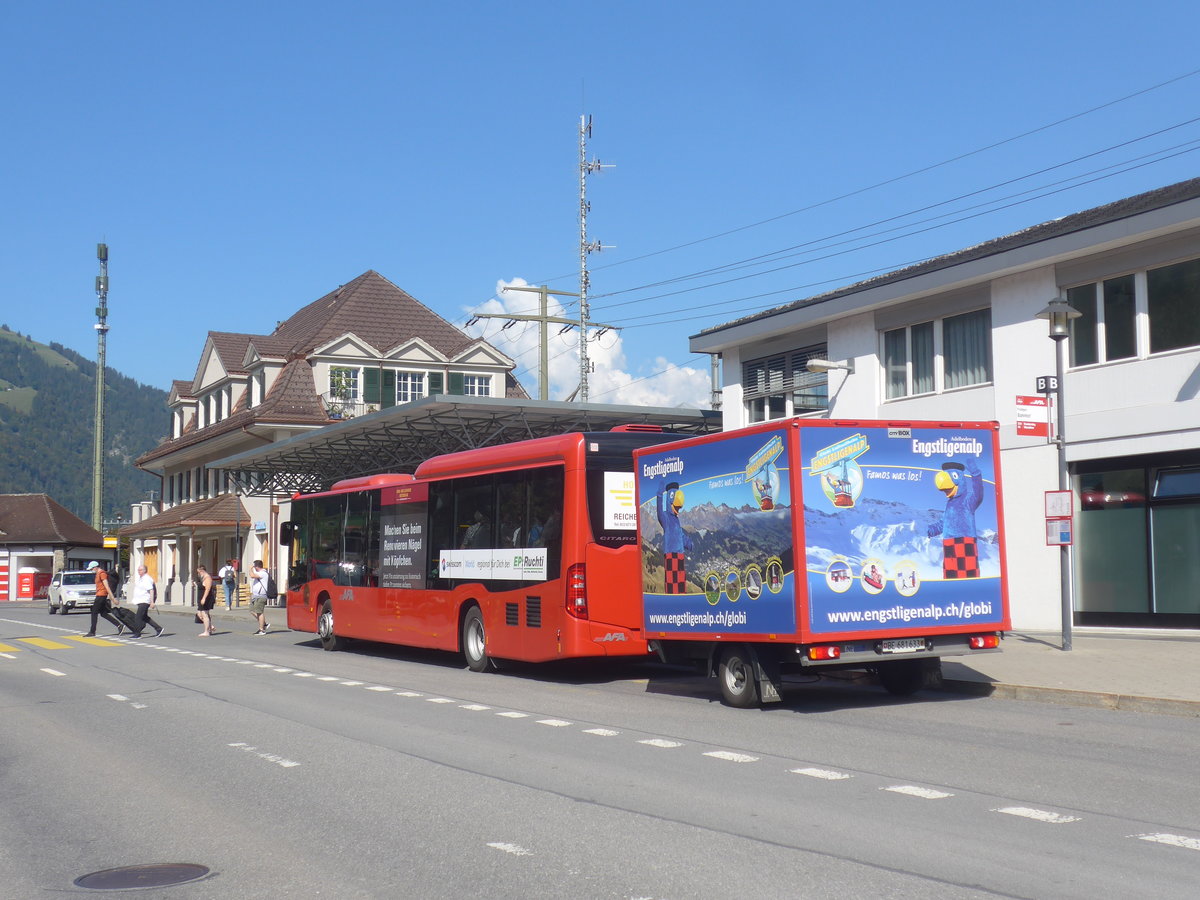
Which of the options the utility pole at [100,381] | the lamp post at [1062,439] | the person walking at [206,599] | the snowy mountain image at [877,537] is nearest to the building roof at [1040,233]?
the lamp post at [1062,439]

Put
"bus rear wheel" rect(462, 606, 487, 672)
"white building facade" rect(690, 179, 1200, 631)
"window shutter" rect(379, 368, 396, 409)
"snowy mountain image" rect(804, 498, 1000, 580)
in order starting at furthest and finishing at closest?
1. "window shutter" rect(379, 368, 396, 409)
2. "white building facade" rect(690, 179, 1200, 631)
3. "bus rear wheel" rect(462, 606, 487, 672)
4. "snowy mountain image" rect(804, 498, 1000, 580)

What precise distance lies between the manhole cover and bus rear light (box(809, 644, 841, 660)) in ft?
23.5

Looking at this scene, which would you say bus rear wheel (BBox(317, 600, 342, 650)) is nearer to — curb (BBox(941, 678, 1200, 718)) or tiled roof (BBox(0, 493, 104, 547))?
curb (BBox(941, 678, 1200, 718))

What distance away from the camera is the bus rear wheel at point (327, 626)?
79.5ft

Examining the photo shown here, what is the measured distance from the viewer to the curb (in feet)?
39.3

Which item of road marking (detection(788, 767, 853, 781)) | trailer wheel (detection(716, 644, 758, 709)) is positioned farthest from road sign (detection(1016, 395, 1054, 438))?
road marking (detection(788, 767, 853, 781))

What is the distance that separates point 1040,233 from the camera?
73.0 ft

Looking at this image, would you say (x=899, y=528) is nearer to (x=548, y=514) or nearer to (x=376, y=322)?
(x=548, y=514)

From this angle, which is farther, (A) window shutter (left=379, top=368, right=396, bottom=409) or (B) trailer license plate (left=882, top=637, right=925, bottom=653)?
(A) window shutter (left=379, top=368, right=396, bottom=409)

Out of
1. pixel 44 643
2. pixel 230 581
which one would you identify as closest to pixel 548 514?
pixel 44 643

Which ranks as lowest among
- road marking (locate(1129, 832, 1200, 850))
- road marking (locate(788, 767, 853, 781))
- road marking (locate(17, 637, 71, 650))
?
road marking (locate(17, 637, 71, 650))

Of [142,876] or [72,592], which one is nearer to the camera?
[142,876]

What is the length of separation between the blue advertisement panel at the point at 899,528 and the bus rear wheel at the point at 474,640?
722 centimetres

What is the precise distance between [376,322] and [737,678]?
43618 millimetres
